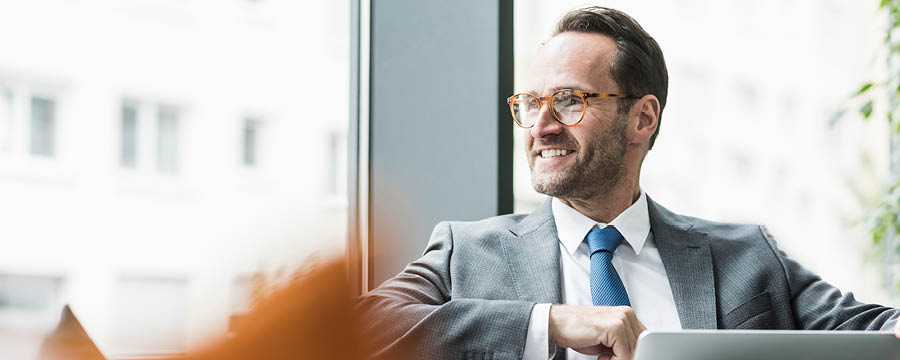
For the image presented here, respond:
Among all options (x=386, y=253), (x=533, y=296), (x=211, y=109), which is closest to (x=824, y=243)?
(x=211, y=109)

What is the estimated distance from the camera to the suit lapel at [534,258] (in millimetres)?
1593

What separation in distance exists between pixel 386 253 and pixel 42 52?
304 cm

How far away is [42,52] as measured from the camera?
2.91 meters

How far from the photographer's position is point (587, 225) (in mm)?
1729

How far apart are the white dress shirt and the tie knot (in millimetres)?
16

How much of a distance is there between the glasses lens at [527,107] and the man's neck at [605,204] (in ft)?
0.61

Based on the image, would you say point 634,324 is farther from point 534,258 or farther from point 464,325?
point 534,258

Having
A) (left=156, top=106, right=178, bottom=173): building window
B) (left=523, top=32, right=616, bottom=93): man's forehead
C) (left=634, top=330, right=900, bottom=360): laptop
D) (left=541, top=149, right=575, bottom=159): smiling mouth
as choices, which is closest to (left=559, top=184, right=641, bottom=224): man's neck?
(left=541, top=149, right=575, bottom=159): smiling mouth

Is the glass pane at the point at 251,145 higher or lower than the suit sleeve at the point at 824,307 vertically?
higher

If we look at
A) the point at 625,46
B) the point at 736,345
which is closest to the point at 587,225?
the point at 625,46

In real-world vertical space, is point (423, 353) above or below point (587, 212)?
below

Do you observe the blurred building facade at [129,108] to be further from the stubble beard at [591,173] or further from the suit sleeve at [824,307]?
the suit sleeve at [824,307]

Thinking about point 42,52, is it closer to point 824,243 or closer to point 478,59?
point 478,59

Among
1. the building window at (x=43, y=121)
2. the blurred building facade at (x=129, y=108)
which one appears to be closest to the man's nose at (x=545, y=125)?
the blurred building facade at (x=129, y=108)
